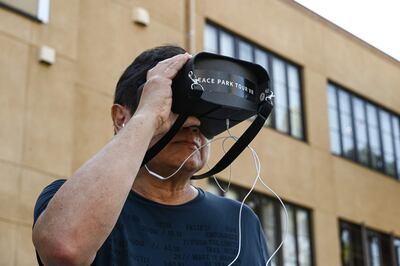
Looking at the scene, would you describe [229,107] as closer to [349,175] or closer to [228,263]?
[228,263]

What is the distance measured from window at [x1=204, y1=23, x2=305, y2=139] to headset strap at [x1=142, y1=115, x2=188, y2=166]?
11785 millimetres

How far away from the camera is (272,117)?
15500 mm

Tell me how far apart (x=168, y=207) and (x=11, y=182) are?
7.96 meters

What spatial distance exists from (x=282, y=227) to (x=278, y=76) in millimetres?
2689

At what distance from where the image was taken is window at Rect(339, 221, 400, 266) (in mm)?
16562

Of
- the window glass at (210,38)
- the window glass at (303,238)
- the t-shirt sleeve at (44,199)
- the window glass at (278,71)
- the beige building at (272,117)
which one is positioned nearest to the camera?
the t-shirt sleeve at (44,199)

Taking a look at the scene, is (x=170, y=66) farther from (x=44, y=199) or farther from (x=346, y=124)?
(x=346, y=124)

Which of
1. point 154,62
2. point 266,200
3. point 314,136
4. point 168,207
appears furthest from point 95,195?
point 314,136

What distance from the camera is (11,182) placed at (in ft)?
34.8

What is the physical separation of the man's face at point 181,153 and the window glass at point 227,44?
1174 centimetres

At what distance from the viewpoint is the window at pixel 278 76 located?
583 inches

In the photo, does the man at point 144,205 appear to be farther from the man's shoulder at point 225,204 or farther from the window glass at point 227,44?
the window glass at point 227,44

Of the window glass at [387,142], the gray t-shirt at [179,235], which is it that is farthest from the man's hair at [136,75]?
the window glass at [387,142]

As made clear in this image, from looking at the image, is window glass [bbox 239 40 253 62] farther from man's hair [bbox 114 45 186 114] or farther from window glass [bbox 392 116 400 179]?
man's hair [bbox 114 45 186 114]
